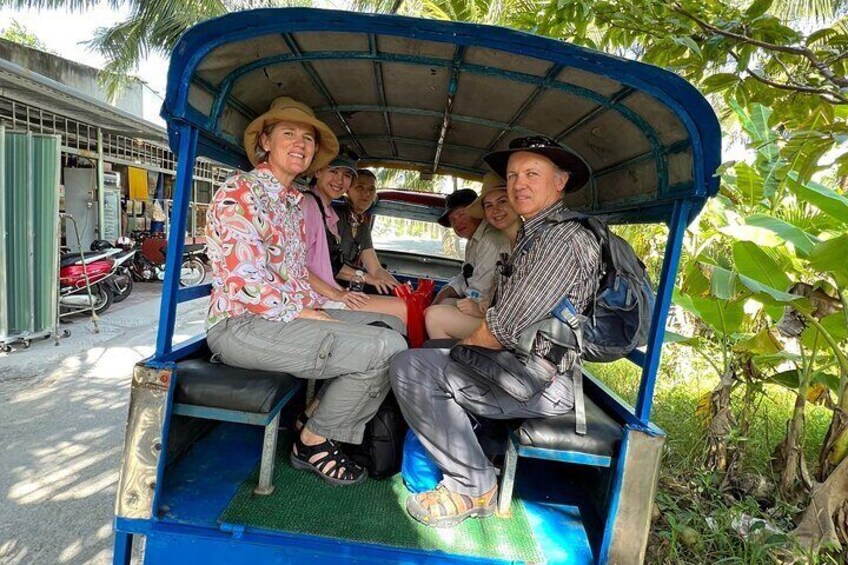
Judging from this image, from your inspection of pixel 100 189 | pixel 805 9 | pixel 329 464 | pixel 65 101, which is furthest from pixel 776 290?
pixel 100 189

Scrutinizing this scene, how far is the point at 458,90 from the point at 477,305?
1.28 meters

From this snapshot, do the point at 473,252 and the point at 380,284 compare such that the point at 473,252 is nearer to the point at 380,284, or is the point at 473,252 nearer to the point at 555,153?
the point at 380,284

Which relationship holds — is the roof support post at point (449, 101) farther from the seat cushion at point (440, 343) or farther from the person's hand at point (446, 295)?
the seat cushion at point (440, 343)

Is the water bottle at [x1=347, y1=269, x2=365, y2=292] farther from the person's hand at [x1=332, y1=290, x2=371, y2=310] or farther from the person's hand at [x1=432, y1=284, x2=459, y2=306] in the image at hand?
the person's hand at [x1=332, y1=290, x2=371, y2=310]

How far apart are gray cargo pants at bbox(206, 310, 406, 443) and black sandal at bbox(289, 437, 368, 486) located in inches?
2.8

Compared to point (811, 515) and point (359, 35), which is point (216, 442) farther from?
point (811, 515)

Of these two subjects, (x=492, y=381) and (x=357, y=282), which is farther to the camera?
(x=357, y=282)

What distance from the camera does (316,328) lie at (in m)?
2.18

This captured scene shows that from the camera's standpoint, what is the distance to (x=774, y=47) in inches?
83.3

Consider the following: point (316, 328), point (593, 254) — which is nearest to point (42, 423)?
point (316, 328)

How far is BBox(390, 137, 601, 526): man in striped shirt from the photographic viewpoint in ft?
6.56

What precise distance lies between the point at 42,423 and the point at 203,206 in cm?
1116

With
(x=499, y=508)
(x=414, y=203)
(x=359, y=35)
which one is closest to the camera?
(x=359, y=35)

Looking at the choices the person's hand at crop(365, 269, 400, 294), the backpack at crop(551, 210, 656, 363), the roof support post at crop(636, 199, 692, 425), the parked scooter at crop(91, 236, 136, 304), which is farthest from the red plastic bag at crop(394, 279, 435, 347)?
the parked scooter at crop(91, 236, 136, 304)
